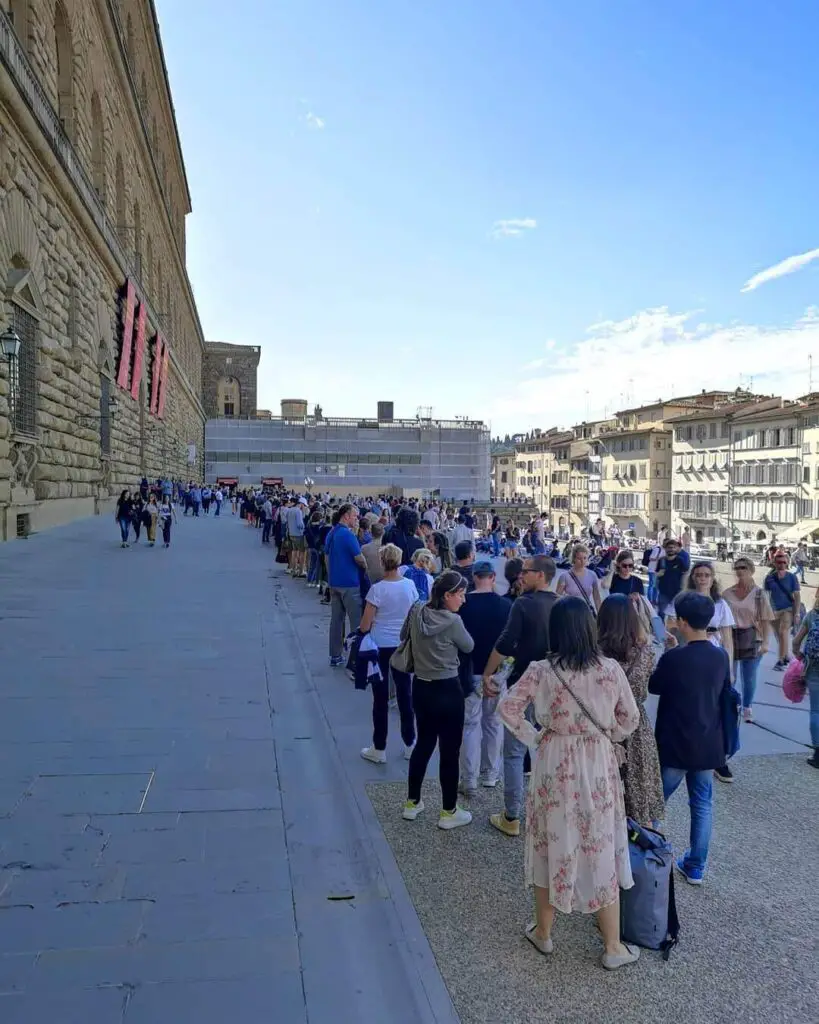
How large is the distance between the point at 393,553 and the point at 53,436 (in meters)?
15.1

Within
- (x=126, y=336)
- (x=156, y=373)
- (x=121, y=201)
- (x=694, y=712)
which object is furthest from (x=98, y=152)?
(x=694, y=712)

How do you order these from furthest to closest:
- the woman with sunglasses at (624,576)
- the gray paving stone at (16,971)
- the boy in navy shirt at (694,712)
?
the woman with sunglasses at (624,576) → the boy in navy shirt at (694,712) → the gray paving stone at (16,971)

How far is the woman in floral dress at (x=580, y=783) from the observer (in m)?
3.30

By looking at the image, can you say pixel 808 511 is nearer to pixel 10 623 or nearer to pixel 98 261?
pixel 98 261

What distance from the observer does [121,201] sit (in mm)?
29031

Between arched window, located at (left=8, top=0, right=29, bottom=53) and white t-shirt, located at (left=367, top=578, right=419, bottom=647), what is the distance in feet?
53.7

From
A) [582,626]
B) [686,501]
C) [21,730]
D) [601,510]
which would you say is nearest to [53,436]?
[21,730]

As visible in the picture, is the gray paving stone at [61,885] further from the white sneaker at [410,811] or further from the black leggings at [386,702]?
the black leggings at [386,702]

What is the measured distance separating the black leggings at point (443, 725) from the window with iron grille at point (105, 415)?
23.2m

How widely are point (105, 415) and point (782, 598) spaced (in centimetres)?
2218

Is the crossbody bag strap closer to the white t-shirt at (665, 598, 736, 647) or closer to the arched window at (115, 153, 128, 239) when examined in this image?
the white t-shirt at (665, 598, 736, 647)

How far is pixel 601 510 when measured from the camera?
73.3 metres

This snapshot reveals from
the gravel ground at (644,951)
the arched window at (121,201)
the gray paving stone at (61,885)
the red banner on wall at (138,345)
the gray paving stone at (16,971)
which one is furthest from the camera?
the arched window at (121,201)

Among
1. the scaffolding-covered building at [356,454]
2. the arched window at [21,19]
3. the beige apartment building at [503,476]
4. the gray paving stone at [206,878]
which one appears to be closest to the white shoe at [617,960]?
the gray paving stone at [206,878]
